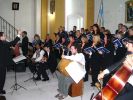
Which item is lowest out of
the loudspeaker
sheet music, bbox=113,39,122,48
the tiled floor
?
the tiled floor

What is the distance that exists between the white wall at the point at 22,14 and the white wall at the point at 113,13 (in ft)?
20.7

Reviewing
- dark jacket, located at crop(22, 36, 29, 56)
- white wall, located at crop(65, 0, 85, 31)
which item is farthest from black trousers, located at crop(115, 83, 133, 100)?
white wall, located at crop(65, 0, 85, 31)

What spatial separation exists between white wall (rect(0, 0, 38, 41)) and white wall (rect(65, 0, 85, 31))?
3550 millimetres

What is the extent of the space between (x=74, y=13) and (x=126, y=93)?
10.8 meters

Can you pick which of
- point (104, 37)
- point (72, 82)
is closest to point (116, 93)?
point (72, 82)

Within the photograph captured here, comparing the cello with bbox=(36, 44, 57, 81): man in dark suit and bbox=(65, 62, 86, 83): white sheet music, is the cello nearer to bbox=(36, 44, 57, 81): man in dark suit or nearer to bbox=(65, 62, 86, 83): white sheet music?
bbox=(65, 62, 86, 83): white sheet music

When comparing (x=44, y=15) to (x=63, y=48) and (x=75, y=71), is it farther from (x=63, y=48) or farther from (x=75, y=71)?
(x=75, y=71)

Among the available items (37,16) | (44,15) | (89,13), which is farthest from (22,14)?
(89,13)

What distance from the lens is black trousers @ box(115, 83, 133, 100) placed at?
3.79 metres

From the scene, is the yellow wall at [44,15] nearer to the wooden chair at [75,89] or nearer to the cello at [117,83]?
the wooden chair at [75,89]

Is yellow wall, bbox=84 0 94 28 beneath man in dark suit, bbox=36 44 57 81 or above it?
above

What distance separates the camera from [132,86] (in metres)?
3.86

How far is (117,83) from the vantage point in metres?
4.19

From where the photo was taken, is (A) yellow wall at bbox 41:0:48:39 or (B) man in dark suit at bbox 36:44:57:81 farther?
(A) yellow wall at bbox 41:0:48:39
